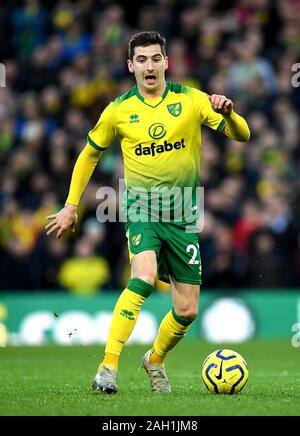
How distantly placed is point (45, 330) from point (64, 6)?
6.99 metres

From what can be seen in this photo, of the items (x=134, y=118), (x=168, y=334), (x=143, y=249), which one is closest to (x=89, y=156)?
(x=134, y=118)

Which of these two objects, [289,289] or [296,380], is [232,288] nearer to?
[289,289]

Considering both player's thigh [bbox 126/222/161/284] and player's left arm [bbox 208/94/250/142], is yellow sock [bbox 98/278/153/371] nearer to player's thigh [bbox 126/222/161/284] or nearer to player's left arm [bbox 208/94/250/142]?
player's thigh [bbox 126/222/161/284]

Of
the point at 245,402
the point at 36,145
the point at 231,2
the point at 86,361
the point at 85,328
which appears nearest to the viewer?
the point at 245,402

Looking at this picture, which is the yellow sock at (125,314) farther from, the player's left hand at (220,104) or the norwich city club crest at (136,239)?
the player's left hand at (220,104)

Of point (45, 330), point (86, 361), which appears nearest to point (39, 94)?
point (45, 330)

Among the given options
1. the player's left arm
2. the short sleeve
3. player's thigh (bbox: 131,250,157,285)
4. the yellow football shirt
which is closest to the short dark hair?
the yellow football shirt

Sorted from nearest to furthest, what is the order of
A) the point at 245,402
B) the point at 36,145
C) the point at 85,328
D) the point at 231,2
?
the point at 245,402, the point at 85,328, the point at 36,145, the point at 231,2

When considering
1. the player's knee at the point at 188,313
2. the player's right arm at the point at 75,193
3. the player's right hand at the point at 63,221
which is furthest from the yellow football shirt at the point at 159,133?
the player's knee at the point at 188,313

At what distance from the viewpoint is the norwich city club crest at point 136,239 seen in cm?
802

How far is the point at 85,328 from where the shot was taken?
15352mm

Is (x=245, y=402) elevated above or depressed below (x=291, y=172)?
below

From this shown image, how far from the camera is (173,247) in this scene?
8.15 m

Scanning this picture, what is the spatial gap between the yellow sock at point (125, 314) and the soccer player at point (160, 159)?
30cm
